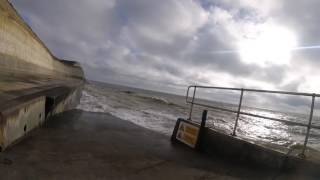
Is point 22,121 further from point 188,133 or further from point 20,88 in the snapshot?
point 188,133

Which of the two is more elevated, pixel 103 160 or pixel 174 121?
pixel 103 160

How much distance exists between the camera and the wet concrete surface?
11.2 feet

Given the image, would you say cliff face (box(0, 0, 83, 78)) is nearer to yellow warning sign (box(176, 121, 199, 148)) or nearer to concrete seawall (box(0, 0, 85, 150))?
concrete seawall (box(0, 0, 85, 150))

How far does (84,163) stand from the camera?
381 cm

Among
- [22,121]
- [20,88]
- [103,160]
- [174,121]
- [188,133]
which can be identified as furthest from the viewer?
[174,121]

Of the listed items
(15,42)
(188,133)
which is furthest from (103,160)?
(15,42)

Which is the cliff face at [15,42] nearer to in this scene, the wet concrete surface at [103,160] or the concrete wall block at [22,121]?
the concrete wall block at [22,121]

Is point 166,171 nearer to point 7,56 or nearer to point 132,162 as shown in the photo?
point 132,162

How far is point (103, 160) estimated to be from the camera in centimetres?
409

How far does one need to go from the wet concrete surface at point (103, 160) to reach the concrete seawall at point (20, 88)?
26cm

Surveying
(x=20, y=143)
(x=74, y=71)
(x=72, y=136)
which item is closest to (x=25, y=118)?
(x=20, y=143)

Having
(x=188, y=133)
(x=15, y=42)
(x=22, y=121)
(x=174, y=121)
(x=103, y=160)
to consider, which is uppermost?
(x=15, y=42)

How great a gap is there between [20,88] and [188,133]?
3928 mm

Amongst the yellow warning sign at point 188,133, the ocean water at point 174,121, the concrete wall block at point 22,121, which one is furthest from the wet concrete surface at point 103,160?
the ocean water at point 174,121
